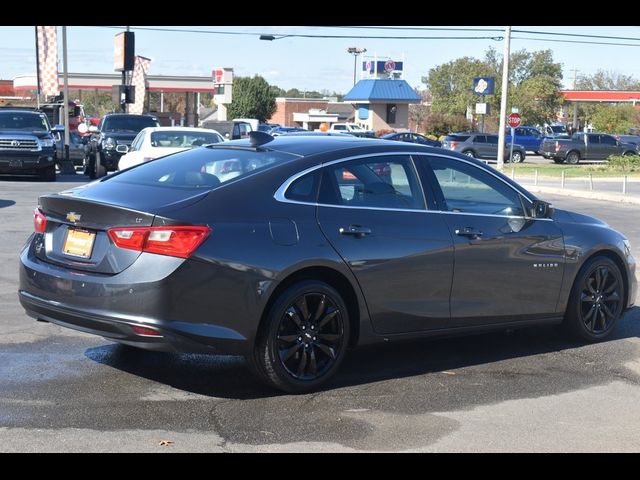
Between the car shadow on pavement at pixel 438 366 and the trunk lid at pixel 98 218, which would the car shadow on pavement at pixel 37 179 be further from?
the trunk lid at pixel 98 218

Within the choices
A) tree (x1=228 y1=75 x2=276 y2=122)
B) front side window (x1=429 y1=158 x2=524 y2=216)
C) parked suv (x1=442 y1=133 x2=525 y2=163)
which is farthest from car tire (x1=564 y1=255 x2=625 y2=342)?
tree (x1=228 y1=75 x2=276 y2=122)

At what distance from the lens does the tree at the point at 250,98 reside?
96250mm

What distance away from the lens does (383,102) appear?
2921 inches

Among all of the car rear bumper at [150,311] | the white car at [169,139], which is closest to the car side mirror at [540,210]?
the car rear bumper at [150,311]

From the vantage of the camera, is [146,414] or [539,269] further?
[539,269]

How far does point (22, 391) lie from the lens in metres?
5.87

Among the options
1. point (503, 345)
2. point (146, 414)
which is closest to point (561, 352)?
point (503, 345)

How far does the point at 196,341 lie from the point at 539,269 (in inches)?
117

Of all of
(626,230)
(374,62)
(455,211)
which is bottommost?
(626,230)

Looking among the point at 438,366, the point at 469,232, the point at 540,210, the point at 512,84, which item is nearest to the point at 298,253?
the point at 469,232

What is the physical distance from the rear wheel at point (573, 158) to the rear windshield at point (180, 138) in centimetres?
3517

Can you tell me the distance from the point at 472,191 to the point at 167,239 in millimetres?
2668
